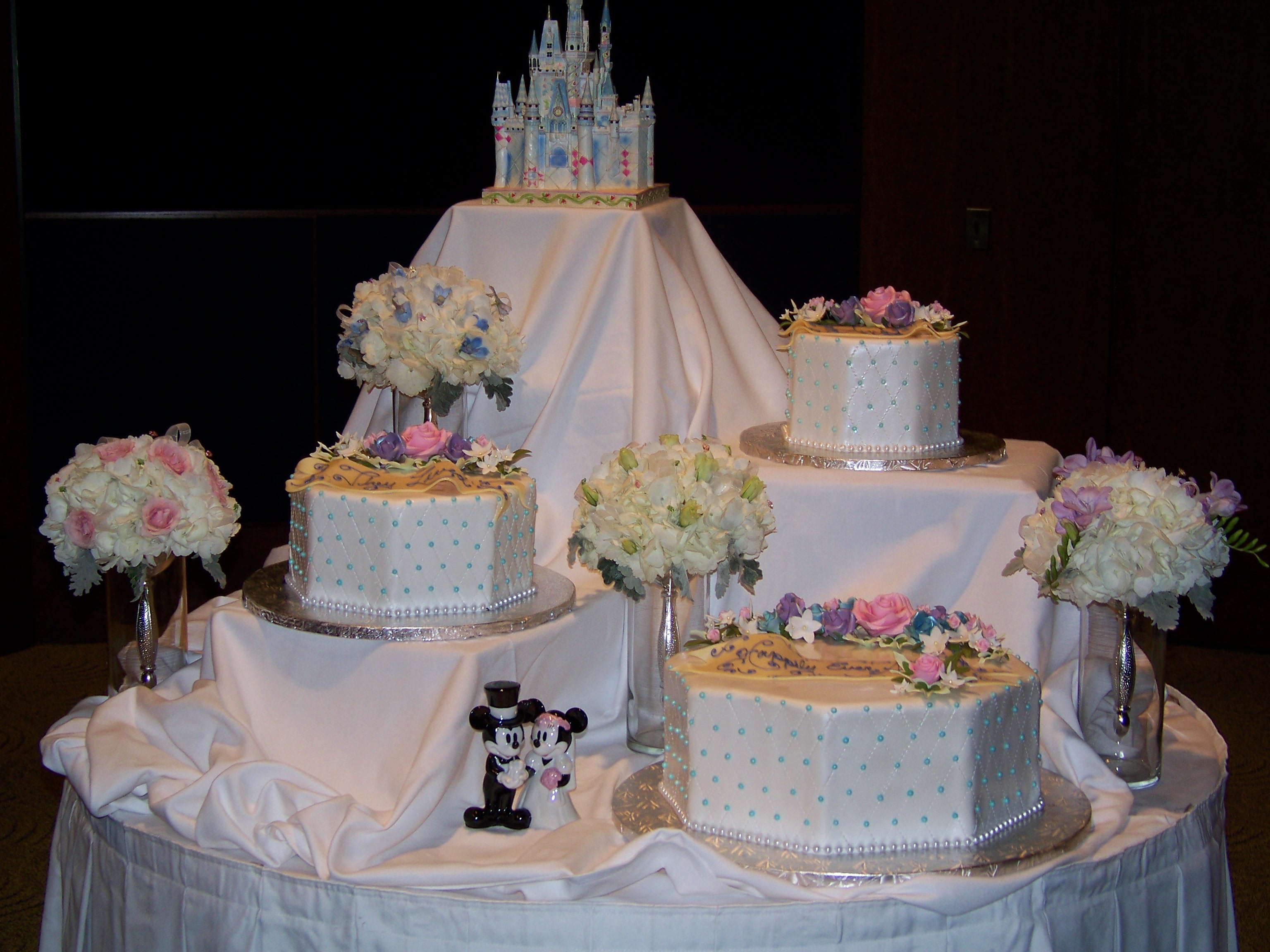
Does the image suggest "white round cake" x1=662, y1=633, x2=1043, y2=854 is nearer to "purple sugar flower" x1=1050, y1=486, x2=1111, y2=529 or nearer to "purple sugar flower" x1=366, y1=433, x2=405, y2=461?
"purple sugar flower" x1=1050, y1=486, x2=1111, y2=529

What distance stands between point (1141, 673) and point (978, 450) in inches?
23.7

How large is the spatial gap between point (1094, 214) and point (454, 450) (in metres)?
2.94

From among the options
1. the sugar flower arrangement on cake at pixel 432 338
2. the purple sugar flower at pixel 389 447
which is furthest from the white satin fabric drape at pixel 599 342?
the purple sugar flower at pixel 389 447

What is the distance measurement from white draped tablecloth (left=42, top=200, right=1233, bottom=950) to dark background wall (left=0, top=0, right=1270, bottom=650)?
1905 millimetres

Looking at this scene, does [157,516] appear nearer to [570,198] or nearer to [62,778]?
[570,198]

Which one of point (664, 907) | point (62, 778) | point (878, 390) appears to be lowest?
point (62, 778)

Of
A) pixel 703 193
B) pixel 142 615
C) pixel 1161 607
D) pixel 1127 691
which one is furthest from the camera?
pixel 703 193

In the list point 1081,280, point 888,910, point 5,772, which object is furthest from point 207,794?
point 1081,280

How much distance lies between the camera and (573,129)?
3.02 metres

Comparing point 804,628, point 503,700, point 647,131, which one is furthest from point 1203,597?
point 647,131

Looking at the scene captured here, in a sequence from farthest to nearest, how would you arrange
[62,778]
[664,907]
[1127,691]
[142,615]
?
[62,778], [142,615], [1127,691], [664,907]

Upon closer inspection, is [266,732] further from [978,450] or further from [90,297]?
[90,297]

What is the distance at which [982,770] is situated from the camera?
6.21 ft

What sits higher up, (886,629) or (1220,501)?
(1220,501)
